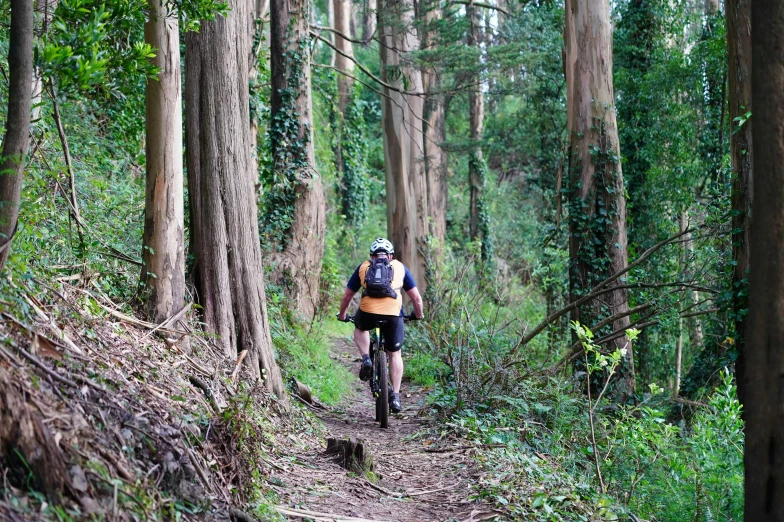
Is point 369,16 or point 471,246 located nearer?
point 471,246

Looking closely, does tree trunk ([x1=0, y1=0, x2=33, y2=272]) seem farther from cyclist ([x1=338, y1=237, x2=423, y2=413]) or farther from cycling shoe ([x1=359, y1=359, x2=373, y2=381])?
cycling shoe ([x1=359, y1=359, x2=373, y2=381])

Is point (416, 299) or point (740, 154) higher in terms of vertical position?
point (740, 154)

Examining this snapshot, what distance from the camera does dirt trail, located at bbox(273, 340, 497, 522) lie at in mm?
5656

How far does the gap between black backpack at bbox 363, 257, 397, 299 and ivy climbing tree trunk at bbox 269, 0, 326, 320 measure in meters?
4.38

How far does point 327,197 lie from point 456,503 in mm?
18837

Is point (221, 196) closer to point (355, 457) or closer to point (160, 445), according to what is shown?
point (355, 457)

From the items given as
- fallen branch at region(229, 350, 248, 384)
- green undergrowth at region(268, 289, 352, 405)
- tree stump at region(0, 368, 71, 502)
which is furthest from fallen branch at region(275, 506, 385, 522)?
green undergrowth at region(268, 289, 352, 405)

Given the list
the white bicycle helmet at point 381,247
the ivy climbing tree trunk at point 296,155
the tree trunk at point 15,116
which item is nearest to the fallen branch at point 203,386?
the tree trunk at point 15,116

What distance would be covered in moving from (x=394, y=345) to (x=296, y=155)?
18.5 ft

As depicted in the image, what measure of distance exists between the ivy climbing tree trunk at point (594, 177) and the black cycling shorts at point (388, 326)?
13.3 ft

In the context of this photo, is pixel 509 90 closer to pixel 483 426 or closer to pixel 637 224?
pixel 637 224

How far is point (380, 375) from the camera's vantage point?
9008 millimetres

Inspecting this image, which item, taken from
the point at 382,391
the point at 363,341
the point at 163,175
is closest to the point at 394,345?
the point at 363,341

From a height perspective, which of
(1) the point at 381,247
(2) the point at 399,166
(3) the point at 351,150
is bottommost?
(1) the point at 381,247
